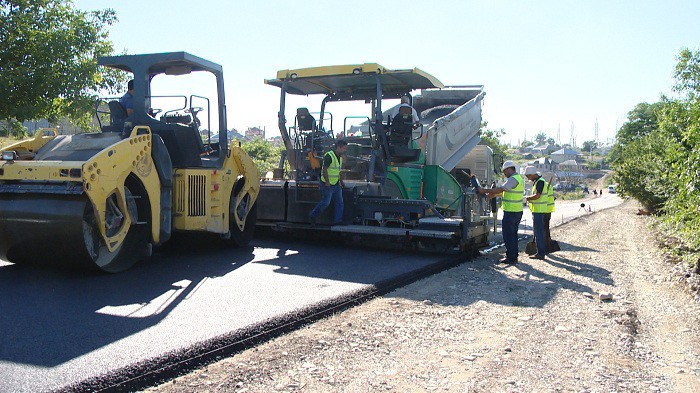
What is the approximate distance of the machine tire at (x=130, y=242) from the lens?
5.32m

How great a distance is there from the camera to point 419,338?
161 inches

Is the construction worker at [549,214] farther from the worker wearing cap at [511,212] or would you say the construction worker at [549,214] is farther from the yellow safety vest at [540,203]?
the worker wearing cap at [511,212]

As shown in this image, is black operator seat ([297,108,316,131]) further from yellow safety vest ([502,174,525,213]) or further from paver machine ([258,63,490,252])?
yellow safety vest ([502,174,525,213])

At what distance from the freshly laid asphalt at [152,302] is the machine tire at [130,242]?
12 cm

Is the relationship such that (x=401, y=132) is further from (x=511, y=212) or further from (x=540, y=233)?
(x=540, y=233)

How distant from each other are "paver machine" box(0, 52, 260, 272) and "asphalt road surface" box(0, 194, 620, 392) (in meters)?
0.35


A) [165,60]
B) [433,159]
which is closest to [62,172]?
[165,60]

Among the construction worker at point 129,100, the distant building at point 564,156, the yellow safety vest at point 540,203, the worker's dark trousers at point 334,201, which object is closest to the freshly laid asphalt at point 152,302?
the worker's dark trousers at point 334,201

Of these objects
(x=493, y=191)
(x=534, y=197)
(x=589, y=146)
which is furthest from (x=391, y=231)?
(x=589, y=146)

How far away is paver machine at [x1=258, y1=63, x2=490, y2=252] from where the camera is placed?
7777 millimetres

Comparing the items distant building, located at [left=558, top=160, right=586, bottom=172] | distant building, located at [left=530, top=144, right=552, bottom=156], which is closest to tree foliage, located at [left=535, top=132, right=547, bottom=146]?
distant building, located at [left=530, top=144, right=552, bottom=156]

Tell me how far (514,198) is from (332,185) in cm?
246

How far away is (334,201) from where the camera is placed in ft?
26.4

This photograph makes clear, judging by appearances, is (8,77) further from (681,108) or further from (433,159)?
(681,108)
